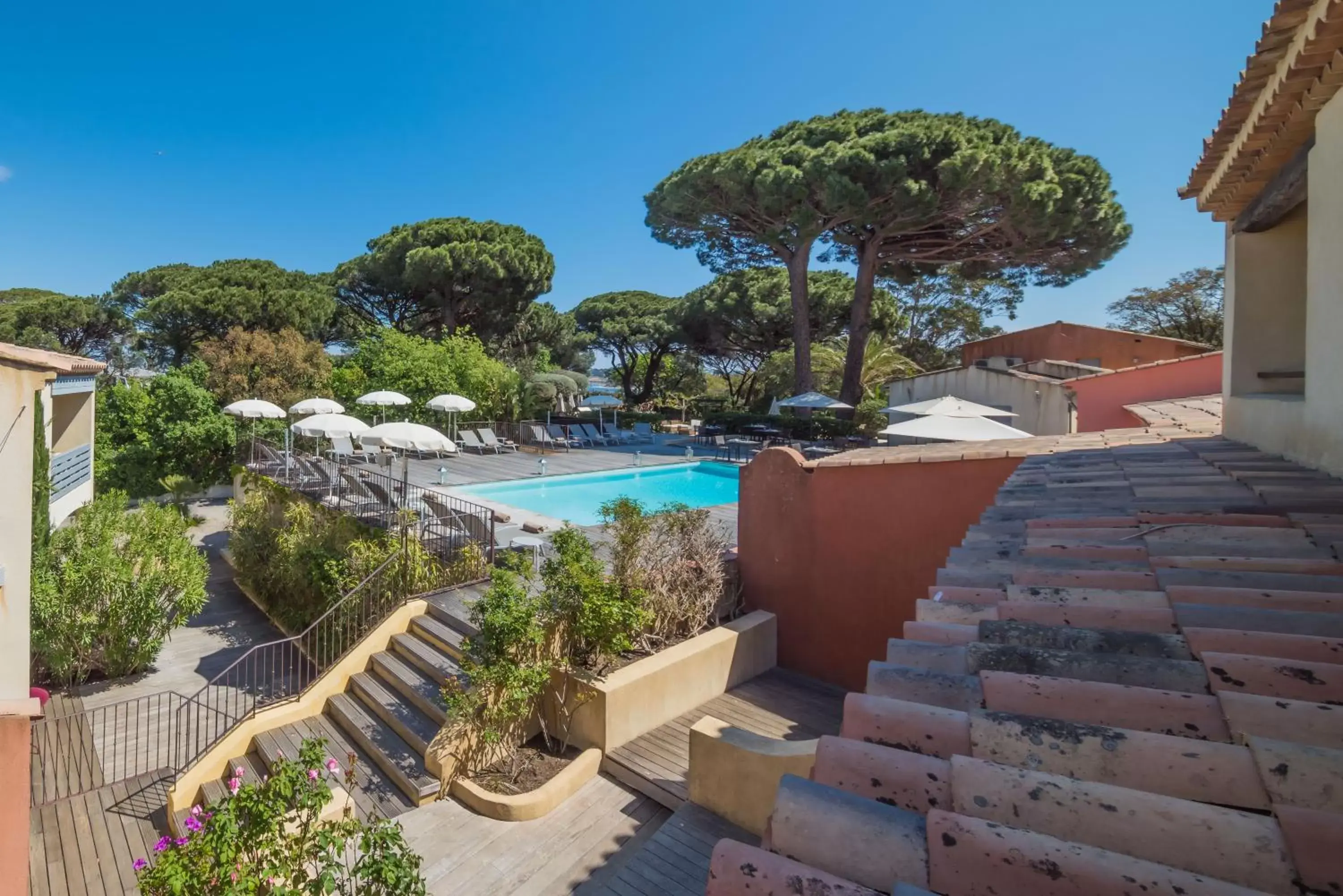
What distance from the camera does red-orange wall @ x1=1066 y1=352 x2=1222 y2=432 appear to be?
1201 cm

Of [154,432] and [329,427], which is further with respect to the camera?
[154,432]

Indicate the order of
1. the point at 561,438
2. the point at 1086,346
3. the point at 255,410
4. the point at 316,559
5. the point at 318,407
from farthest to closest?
the point at 561,438, the point at 1086,346, the point at 318,407, the point at 255,410, the point at 316,559

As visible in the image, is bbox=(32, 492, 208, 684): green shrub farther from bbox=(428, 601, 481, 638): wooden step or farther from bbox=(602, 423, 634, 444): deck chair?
bbox=(602, 423, 634, 444): deck chair

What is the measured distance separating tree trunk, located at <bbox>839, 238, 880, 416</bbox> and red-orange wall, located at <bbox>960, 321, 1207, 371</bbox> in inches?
154

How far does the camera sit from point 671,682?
22.8 feet

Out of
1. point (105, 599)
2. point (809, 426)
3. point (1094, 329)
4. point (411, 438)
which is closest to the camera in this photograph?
point (105, 599)

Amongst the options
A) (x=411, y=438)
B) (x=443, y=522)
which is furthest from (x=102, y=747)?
(x=411, y=438)

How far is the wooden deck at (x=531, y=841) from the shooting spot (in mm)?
5062

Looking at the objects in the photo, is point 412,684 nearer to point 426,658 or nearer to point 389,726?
point 426,658

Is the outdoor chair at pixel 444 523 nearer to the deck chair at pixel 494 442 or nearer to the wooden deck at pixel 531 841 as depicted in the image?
the wooden deck at pixel 531 841

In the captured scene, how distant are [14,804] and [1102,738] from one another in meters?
5.80

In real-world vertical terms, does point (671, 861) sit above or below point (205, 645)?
above

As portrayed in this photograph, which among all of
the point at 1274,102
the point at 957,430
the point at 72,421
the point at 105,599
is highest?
the point at 1274,102

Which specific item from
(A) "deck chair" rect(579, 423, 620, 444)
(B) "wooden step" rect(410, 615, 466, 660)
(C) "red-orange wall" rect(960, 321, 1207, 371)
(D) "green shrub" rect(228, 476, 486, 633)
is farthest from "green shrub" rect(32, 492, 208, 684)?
(C) "red-orange wall" rect(960, 321, 1207, 371)
